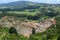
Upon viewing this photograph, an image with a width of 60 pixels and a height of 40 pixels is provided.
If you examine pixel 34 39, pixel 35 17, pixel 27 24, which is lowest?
pixel 35 17

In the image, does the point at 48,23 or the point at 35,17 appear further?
the point at 35,17

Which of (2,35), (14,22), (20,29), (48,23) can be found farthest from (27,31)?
(2,35)

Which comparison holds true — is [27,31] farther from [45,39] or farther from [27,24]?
[45,39]

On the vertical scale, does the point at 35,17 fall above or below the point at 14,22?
below

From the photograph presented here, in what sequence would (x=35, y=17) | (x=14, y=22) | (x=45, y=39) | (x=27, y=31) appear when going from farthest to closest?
1. (x=35, y=17)
2. (x=14, y=22)
3. (x=27, y=31)
4. (x=45, y=39)

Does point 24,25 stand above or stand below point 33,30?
below

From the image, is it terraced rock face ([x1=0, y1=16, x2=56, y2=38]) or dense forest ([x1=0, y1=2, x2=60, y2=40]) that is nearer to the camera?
dense forest ([x1=0, y1=2, x2=60, y2=40])

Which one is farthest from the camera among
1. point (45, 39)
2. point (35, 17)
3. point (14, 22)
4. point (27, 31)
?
point (35, 17)

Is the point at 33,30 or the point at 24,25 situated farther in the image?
the point at 24,25

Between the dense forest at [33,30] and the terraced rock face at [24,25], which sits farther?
the terraced rock face at [24,25]
